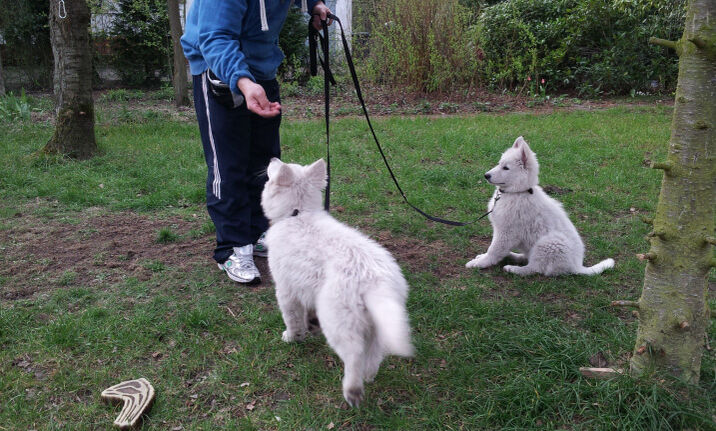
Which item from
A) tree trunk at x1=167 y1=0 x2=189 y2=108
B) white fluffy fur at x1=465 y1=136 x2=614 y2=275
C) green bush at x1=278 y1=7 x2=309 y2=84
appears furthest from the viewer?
green bush at x1=278 y1=7 x2=309 y2=84

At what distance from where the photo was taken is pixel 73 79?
676 cm

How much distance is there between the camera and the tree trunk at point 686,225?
2225 mm

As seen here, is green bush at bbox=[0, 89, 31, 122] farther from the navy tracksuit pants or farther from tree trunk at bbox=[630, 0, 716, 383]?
tree trunk at bbox=[630, 0, 716, 383]

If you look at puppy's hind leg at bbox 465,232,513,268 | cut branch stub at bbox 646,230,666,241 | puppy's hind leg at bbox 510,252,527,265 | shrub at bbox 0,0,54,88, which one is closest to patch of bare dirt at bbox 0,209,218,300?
puppy's hind leg at bbox 465,232,513,268

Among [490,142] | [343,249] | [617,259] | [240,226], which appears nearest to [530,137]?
[490,142]

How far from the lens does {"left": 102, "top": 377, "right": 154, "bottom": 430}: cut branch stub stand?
95.0 inches

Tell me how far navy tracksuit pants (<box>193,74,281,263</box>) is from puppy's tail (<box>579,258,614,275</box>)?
264cm

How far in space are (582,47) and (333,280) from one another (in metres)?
12.1

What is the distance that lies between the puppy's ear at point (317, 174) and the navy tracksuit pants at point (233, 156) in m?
0.91

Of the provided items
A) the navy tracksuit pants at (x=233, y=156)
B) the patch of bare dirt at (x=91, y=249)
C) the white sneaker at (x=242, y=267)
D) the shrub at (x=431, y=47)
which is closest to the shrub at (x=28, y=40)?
the shrub at (x=431, y=47)

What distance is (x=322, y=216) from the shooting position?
3.04 m

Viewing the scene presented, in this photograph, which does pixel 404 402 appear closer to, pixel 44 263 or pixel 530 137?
pixel 44 263

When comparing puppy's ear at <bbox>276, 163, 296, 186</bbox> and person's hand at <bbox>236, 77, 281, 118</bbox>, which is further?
puppy's ear at <bbox>276, 163, 296, 186</bbox>

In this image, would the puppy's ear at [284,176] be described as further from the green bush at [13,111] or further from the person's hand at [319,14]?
the green bush at [13,111]
